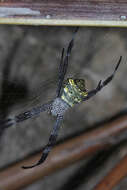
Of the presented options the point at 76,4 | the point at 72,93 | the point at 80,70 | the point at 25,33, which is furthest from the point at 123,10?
the point at 25,33

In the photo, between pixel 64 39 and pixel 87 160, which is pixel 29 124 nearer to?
pixel 87 160

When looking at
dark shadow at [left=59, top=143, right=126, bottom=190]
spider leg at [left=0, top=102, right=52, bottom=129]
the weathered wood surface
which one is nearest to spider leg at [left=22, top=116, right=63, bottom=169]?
spider leg at [left=0, top=102, right=52, bottom=129]

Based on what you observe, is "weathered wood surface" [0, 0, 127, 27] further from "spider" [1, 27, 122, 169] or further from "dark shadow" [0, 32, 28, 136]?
"dark shadow" [0, 32, 28, 136]

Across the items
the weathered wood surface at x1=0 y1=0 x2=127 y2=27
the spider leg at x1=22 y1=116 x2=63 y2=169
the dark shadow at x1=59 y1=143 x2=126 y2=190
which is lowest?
the dark shadow at x1=59 y1=143 x2=126 y2=190

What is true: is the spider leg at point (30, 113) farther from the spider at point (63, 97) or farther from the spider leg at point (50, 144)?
the spider leg at point (50, 144)

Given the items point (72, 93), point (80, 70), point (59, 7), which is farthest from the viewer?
point (80, 70)
